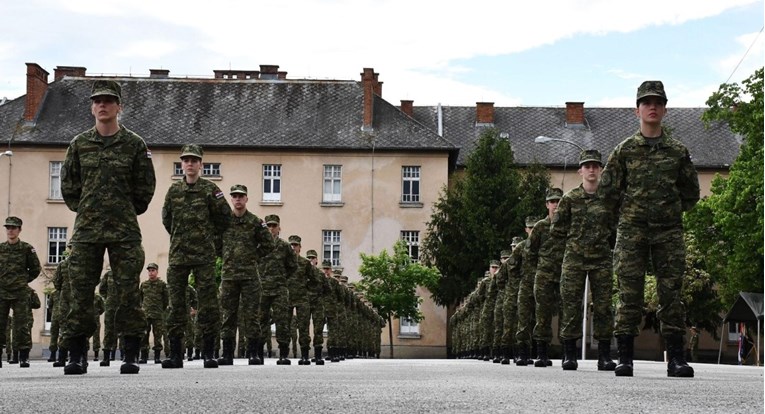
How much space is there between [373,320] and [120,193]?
37193mm

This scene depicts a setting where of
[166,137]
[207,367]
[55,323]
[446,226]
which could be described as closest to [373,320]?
[446,226]

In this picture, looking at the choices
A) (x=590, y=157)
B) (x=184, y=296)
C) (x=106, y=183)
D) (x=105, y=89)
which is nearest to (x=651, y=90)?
(x=590, y=157)

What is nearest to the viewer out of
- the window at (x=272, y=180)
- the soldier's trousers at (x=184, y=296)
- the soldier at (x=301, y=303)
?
the soldier's trousers at (x=184, y=296)

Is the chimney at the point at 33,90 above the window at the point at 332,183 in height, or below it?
above

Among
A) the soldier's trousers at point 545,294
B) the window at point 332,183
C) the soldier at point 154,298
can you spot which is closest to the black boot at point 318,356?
the soldier at point 154,298

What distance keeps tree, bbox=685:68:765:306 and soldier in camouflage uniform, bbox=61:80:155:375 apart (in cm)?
3599

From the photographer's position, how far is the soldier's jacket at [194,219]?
615 inches

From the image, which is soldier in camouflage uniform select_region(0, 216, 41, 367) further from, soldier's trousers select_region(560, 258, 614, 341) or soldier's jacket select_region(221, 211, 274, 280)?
soldier's trousers select_region(560, 258, 614, 341)

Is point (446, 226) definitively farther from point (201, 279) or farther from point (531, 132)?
point (201, 279)

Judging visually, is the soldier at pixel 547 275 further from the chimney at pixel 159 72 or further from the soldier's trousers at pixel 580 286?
the chimney at pixel 159 72

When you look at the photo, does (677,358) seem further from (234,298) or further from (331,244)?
(331,244)

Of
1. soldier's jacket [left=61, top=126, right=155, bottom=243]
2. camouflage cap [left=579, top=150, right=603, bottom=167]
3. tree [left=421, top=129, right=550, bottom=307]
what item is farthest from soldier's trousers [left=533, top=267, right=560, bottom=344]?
tree [left=421, top=129, right=550, bottom=307]

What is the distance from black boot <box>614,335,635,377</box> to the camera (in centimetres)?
1279

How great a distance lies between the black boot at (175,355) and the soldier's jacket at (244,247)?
321 cm
